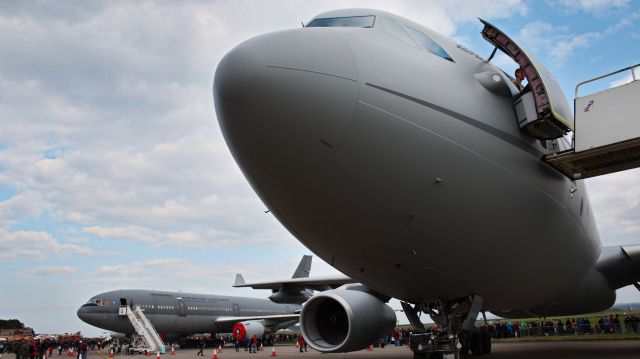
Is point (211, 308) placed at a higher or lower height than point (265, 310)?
higher

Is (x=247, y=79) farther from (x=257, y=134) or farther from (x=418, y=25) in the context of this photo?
(x=418, y=25)

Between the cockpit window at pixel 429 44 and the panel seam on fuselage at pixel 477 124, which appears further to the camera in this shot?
the cockpit window at pixel 429 44

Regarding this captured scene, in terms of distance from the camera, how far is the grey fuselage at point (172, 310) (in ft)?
90.4

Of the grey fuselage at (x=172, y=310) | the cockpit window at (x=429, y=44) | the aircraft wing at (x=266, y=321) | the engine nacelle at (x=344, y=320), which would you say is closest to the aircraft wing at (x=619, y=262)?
the engine nacelle at (x=344, y=320)

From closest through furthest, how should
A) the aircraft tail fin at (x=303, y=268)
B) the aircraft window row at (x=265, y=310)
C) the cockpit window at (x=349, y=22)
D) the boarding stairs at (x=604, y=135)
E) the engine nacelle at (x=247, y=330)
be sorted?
the cockpit window at (x=349, y=22) → the boarding stairs at (x=604, y=135) → the engine nacelle at (x=247, y=330) → the aircraft window row at (x=265, y=310) → the aircraft tail fin at (x=303, y=268)

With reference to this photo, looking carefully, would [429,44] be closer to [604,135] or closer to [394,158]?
[394,158]

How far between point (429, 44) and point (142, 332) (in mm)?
24521

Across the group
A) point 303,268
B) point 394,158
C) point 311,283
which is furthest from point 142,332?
point 394,158

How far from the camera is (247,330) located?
30266 mm

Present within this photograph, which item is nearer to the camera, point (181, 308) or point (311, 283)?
point (311, 283)

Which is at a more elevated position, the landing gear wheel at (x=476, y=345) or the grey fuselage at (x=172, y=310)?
the grey fuselage at (x=172, y=310)

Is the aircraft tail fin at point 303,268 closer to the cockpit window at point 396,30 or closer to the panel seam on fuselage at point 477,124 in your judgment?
the panel seam on fuselage at point 477,124

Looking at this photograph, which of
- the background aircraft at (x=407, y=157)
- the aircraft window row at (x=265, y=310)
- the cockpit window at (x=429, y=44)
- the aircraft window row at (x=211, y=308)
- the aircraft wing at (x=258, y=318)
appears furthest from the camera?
the aircraft window row at (x=265, y=310)

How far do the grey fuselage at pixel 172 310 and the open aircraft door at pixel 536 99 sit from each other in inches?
1050
